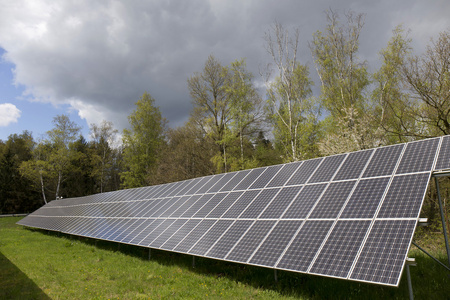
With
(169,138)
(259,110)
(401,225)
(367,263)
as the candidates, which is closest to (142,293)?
(367,263)

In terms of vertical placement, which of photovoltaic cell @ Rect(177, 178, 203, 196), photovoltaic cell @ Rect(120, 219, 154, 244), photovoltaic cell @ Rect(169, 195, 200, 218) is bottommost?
photovoltaic cell @ Rect(120, 219, 154, 244)

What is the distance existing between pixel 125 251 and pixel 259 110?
1985cm

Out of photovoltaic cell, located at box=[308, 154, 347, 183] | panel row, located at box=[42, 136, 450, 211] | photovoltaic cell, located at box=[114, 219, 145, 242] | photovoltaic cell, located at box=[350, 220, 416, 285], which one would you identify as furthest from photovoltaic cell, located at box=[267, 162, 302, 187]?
photovoltaic cell, located at box=[114, 219, 145, 242]

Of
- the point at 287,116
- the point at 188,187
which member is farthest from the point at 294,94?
the point at 188,187

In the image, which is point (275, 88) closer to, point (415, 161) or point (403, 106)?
point (403, 106)

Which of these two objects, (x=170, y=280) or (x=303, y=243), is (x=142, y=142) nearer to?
(x=170, y=280)

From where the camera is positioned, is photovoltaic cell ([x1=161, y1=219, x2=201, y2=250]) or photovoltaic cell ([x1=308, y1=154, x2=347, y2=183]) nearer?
photovoltaic cell ([x1=308, y1=154, x2=347, y2=183])

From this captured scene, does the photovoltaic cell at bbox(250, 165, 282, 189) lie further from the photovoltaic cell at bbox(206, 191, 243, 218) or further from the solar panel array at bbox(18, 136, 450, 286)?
the photovoltaic cell at bbox(206, 191, 243, 218)

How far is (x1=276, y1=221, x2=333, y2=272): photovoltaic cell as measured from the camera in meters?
6.26

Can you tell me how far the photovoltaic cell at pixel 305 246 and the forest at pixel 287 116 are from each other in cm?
1149

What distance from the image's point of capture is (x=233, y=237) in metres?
8.49

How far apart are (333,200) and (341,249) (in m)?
1.79

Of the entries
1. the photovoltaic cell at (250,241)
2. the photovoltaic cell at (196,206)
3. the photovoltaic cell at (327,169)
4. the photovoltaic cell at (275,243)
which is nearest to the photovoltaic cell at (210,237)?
the photovoltaic cell at (250,241)

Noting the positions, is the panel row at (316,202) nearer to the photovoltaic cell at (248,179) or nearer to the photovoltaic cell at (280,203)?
the photovoltaic cell at (280,203)
